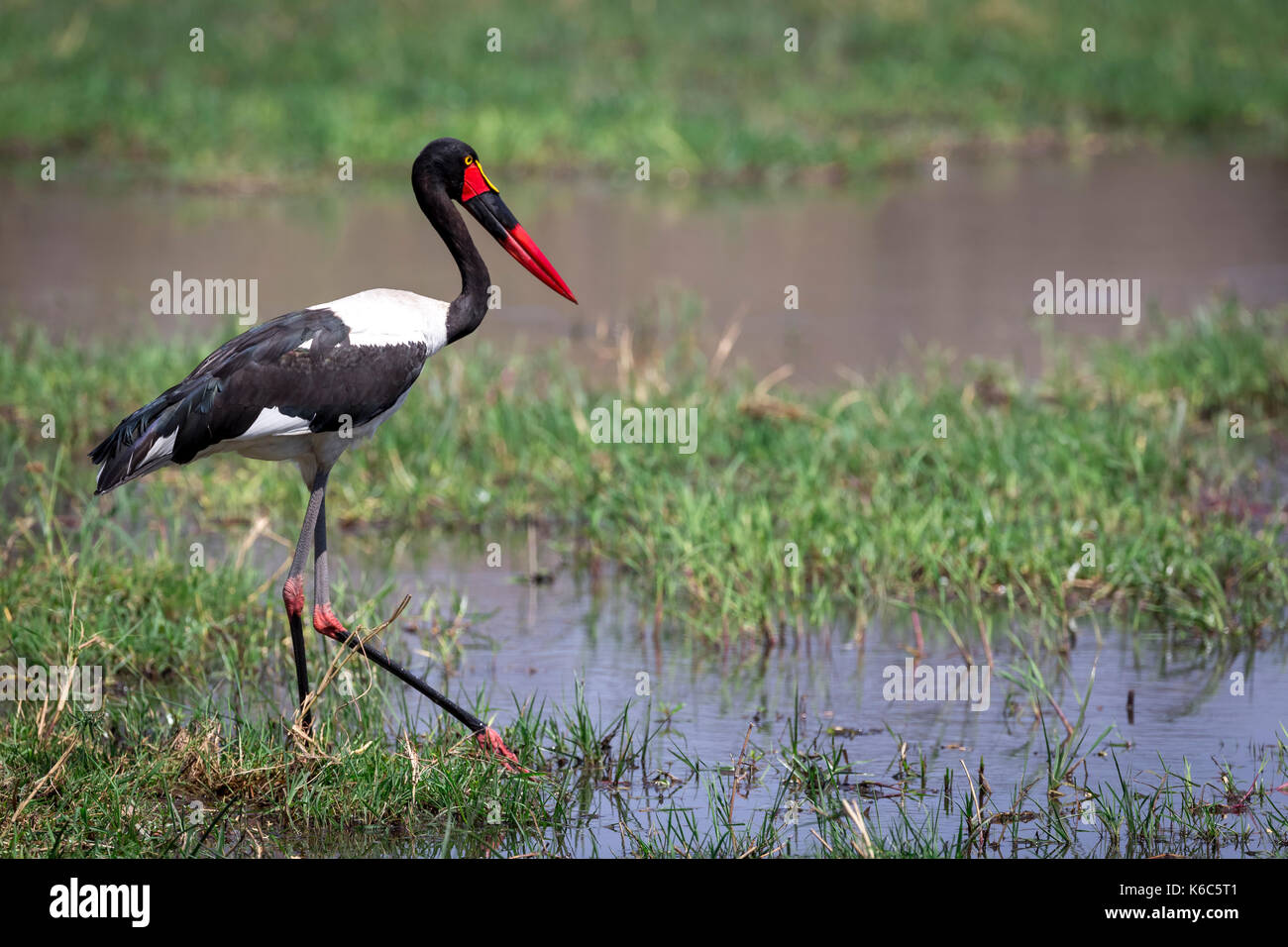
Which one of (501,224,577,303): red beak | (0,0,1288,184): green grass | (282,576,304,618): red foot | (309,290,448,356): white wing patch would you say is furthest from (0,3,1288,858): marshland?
(501,224,577,303): red beak

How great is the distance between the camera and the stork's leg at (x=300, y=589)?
5.79 meters

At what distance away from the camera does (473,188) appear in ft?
19.8

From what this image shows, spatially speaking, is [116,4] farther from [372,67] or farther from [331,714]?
[331,714]

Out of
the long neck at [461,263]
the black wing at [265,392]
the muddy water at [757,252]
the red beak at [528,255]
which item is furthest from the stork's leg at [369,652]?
the muddy water at [757,252]

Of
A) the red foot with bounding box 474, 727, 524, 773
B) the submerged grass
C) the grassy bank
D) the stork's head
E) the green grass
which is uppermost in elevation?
the green grass

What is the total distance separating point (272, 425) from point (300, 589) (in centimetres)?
52

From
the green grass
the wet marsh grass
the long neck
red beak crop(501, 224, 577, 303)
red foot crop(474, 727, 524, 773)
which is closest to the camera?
the wet marsh grass

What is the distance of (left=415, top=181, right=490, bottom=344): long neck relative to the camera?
5922 millimetres

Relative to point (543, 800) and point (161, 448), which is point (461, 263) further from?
point (543, 800)

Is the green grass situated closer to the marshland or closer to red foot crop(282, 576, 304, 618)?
the marshland

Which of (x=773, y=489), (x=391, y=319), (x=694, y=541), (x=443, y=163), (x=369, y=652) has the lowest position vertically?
(x=369, y=652)

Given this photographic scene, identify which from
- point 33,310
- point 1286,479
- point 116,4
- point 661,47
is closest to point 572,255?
point 33,310

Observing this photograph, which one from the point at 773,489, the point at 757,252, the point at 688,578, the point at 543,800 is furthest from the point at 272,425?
the point at 757,252

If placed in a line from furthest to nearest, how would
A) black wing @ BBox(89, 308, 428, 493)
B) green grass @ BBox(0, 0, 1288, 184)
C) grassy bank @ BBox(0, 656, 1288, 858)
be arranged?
green grass @ BBox(0, 0, 1288, 184) → black wing @ BBox(89, 308, 428, 493) → grassy bank @ BBox(0, 656, 1288, 858)
